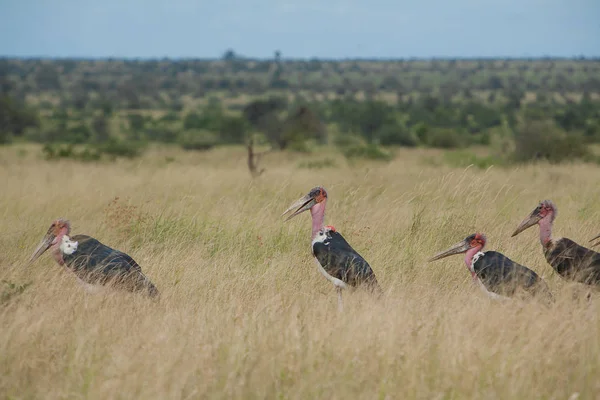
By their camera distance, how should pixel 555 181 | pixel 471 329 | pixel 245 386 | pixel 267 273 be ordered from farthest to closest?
pixel 555 181, pixel 267 273, pixel 471 329, pixel 245 386

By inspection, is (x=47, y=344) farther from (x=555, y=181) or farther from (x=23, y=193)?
(x=555, y=181)

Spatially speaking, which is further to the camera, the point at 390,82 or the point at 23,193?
the point at 390,82

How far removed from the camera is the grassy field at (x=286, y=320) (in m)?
4.22

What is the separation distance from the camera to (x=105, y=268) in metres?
5.86

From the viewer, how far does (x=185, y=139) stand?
31.6 metres

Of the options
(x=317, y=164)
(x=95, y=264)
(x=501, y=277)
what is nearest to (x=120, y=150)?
(x=317, y=164)

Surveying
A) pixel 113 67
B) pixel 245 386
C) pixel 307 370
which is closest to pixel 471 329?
pixel 307 370

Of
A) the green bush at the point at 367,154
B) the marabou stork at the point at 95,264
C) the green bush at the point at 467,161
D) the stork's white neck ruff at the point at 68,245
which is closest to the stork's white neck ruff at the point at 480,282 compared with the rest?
the marabou stork at the point at 95,264

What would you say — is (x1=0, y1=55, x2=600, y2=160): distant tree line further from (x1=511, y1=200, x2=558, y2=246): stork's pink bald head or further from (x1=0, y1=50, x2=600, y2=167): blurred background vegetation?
(x1=511, y1=200, x2=558, y2=246): stork's pink bald head

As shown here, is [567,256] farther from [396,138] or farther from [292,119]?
[292,119]

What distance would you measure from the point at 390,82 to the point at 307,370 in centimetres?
8659

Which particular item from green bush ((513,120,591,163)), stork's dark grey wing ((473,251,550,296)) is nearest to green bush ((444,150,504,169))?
green bush ((513,120,591,163))

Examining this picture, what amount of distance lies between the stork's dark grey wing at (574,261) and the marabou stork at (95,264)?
2981 mm

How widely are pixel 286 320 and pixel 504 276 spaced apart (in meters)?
1.61
